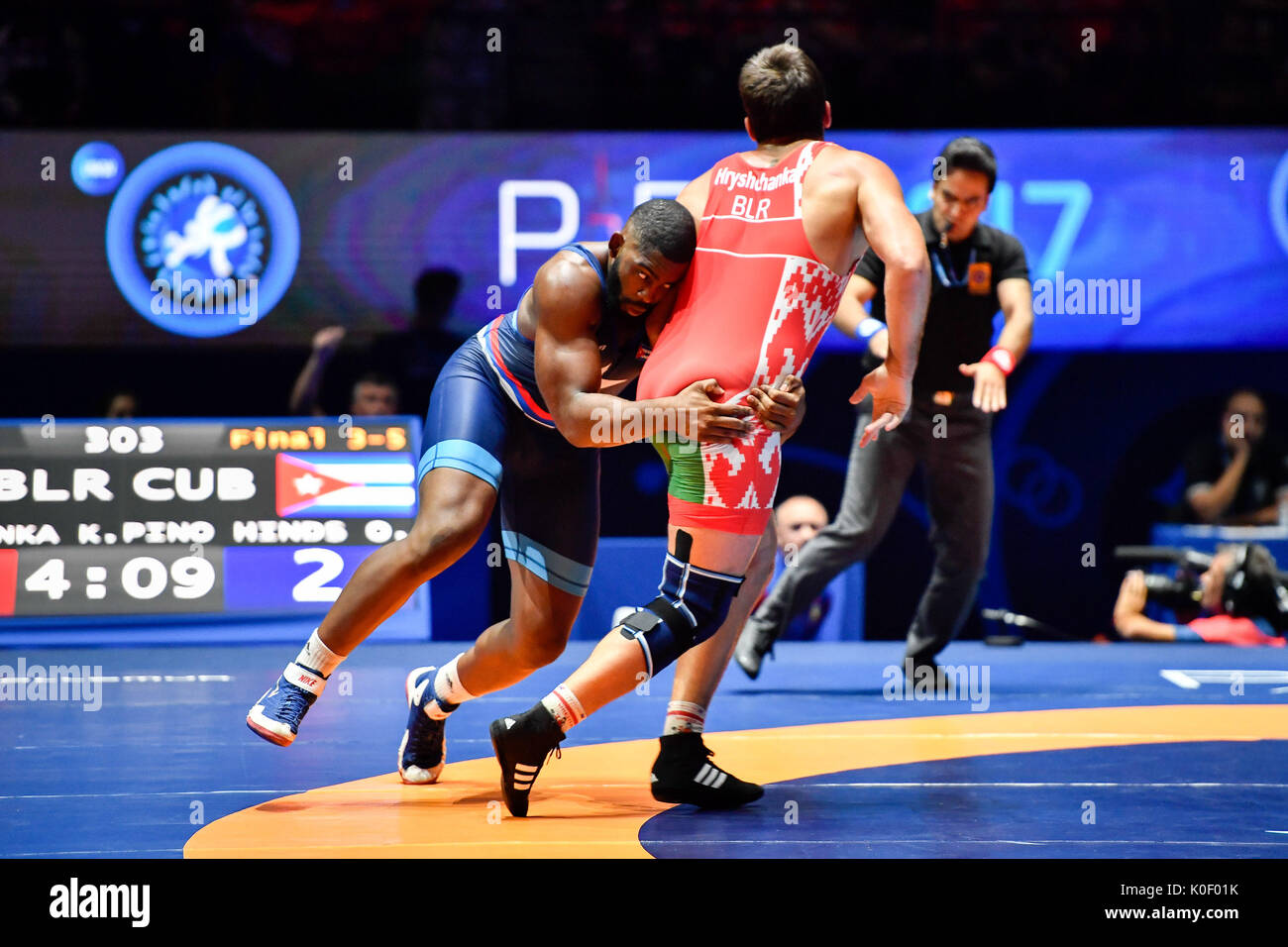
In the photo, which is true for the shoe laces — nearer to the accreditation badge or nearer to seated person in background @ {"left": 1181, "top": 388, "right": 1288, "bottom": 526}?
the accreditation badge

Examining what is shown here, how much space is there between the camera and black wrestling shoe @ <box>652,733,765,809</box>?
9.18 feet

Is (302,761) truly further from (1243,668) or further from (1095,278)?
(1095,278)

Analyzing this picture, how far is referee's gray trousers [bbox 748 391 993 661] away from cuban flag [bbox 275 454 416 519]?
1.86 m

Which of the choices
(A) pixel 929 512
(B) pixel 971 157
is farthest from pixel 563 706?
(B) pixel 971 157

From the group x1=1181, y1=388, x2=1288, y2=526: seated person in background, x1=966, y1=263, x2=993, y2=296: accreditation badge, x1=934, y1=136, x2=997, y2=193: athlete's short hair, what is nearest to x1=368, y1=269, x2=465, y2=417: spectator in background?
x1=966, y1=263, x2=993, y2=296: accreditation badge

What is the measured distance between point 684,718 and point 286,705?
31.7 inches

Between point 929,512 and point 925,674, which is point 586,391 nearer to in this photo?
point 929,512

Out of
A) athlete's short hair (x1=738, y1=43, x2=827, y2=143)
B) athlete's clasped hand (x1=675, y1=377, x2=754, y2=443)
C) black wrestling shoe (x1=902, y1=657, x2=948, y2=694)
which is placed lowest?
black wrestling shoe (x1=902, y1=657, x2=948, y2=694)

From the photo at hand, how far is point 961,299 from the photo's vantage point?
4.45m

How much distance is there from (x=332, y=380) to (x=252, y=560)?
4.84 ft

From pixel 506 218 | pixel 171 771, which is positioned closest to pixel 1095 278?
pixel 506 218

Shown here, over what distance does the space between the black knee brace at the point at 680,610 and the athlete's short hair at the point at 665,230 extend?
53 cm

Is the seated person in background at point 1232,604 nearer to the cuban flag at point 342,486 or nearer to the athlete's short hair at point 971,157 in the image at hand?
the athlete's short hair at point 971,157

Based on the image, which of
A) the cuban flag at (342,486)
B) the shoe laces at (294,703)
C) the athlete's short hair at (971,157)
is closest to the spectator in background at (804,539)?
the cuban flag at (342,486)
